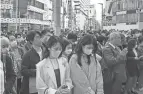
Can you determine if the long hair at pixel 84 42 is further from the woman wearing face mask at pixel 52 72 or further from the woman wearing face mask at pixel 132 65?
the woman wearing face mask at pixel 132 65

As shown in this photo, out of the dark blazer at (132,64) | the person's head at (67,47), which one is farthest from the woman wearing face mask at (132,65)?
the person's head at (67,47)

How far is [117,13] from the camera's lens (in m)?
88.9

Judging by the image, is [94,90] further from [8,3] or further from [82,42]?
[8,3]

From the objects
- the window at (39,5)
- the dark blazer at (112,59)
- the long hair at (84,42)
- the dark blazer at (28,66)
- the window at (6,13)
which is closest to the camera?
the long hair at (84,42)

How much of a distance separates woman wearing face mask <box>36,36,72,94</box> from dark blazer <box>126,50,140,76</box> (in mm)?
3613

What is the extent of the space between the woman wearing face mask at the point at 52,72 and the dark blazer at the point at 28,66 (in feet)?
4.09

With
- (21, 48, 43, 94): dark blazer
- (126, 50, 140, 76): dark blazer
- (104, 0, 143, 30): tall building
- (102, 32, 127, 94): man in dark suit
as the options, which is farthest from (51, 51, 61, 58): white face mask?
(104, 0, 143, 30): tall building

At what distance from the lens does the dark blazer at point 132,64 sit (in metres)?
8.05

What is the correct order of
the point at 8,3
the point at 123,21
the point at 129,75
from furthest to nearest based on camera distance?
the point at 123,21 → the point at 8,3 → the point at 129,75

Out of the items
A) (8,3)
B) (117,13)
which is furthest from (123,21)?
(8,3)

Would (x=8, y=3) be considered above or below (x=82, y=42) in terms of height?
above

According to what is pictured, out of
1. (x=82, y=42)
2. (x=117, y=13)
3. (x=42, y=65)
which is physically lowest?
(x=42, y=65)

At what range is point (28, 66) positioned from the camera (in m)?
5.98

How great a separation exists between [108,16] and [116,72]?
111 m
